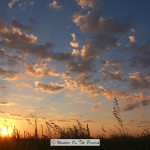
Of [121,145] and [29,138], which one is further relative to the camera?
[29,138]

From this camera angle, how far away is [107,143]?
36.4 ft

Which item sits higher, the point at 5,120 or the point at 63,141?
the point at 5,120

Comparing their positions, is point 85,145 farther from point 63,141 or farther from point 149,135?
point 149,135

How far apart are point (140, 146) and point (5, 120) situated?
6794 mm

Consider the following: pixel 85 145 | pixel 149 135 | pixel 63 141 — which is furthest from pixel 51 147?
pixel 149 135

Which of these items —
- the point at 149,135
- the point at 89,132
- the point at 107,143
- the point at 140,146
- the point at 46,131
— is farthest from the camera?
the point at 46,131

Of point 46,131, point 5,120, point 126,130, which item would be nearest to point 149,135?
point 126,130

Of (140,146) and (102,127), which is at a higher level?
(102,127)

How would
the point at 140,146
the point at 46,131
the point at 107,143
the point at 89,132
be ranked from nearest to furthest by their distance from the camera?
the point at 140,146 → the point at 107,143 → the point at 89,132 → the point at 46,131

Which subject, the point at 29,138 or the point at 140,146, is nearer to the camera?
the point at 140,146

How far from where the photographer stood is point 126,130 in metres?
13.2

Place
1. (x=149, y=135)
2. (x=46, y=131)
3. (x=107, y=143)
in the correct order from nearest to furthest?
(x=107, y=143) < (x=149, y=135) < (x=46, y=131)

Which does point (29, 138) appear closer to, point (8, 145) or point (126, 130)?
point (8, 145)

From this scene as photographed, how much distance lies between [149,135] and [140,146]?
1.82 meters
